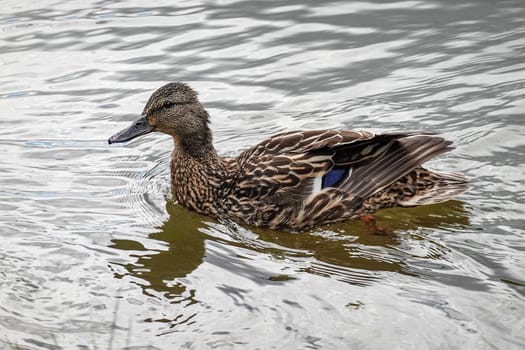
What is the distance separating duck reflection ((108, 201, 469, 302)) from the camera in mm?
7695

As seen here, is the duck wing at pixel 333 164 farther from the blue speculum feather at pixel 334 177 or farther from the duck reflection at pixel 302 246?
the duck reflection at pixel 302 246

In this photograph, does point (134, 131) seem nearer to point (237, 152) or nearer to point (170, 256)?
point (237, 152)

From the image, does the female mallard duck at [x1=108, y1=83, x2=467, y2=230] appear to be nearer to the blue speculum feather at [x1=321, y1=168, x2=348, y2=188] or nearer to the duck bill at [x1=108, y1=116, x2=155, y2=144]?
the blue speculum feather at [x1=321, y1=168, x2=348, y2=188]

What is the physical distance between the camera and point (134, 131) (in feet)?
30.2

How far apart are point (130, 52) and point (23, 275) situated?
214 inches

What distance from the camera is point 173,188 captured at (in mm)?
9414

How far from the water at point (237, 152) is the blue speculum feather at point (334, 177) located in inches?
16.3

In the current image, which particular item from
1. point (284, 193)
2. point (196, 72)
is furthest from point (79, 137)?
point (284, 193)

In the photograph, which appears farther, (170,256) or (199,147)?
(199,147)

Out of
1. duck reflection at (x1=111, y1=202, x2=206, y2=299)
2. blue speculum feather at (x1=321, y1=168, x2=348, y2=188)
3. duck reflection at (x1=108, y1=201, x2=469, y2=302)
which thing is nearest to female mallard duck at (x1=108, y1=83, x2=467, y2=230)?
blue speculum feather at (x1=321, y1=168, x2=348, y2=188)

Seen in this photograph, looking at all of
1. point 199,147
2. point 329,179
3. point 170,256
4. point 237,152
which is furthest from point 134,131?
point 329,179

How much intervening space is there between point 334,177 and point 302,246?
2.38 ft

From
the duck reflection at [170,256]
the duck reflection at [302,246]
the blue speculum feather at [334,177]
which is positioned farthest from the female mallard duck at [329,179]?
the duck reflection at [170,256]

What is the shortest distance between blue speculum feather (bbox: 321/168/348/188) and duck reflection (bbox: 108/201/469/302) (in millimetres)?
369
